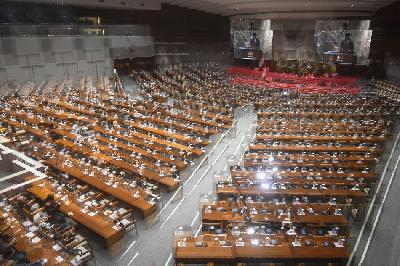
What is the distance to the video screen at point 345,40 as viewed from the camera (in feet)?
95.8

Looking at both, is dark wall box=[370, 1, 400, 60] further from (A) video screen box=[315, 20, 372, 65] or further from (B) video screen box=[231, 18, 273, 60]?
(B) video screen box=[231, 18, 273, 60]

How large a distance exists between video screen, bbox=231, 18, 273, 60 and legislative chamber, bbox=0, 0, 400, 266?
0.17 meters

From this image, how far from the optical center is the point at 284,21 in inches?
1304

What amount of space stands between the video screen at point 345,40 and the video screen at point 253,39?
5256mm

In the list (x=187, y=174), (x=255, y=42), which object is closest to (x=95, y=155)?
(x=187, y=174)

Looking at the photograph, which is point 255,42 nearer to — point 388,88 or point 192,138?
point 388,88

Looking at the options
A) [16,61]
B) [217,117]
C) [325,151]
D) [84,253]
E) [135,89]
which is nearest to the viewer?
[84,253]

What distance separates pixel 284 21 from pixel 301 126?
2100 centimetres

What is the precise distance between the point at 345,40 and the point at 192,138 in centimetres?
2216

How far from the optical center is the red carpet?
27281mm

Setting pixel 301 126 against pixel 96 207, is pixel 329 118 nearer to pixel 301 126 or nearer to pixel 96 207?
pixel 301 126

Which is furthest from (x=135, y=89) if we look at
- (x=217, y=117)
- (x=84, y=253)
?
(x=84, y=253)

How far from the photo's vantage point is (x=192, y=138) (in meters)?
14.8

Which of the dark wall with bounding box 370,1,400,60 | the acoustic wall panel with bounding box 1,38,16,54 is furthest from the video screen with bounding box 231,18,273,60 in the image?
the acoustic wall panel with bounding box 1,38,16,54
